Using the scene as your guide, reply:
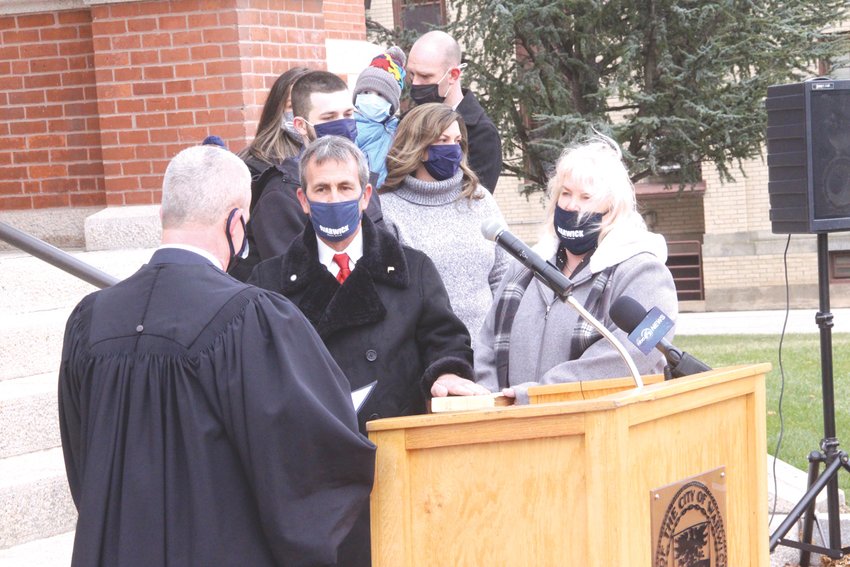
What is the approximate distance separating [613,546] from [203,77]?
5.49m

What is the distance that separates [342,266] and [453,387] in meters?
0.65

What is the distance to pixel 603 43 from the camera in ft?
53.4

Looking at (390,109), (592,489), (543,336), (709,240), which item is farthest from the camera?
(709,240)

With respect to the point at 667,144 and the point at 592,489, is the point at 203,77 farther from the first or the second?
the point at 667,144

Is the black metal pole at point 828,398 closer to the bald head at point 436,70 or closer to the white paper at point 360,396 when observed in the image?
the bald head at point 436,70

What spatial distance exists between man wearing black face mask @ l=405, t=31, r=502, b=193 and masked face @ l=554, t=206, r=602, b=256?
1.98m

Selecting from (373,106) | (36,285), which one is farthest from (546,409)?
(36,285)

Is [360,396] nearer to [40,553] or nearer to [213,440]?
[213,440]

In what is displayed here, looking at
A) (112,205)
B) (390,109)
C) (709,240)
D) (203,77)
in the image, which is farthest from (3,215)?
(709,240)

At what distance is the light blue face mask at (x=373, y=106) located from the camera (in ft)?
19.2

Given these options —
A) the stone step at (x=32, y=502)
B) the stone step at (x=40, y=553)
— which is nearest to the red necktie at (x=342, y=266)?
the stone step at (x=40, y=553)

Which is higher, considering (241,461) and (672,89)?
(672,89)

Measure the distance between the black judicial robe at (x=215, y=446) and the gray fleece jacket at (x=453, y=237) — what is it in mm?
2140

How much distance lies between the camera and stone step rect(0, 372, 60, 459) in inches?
207
